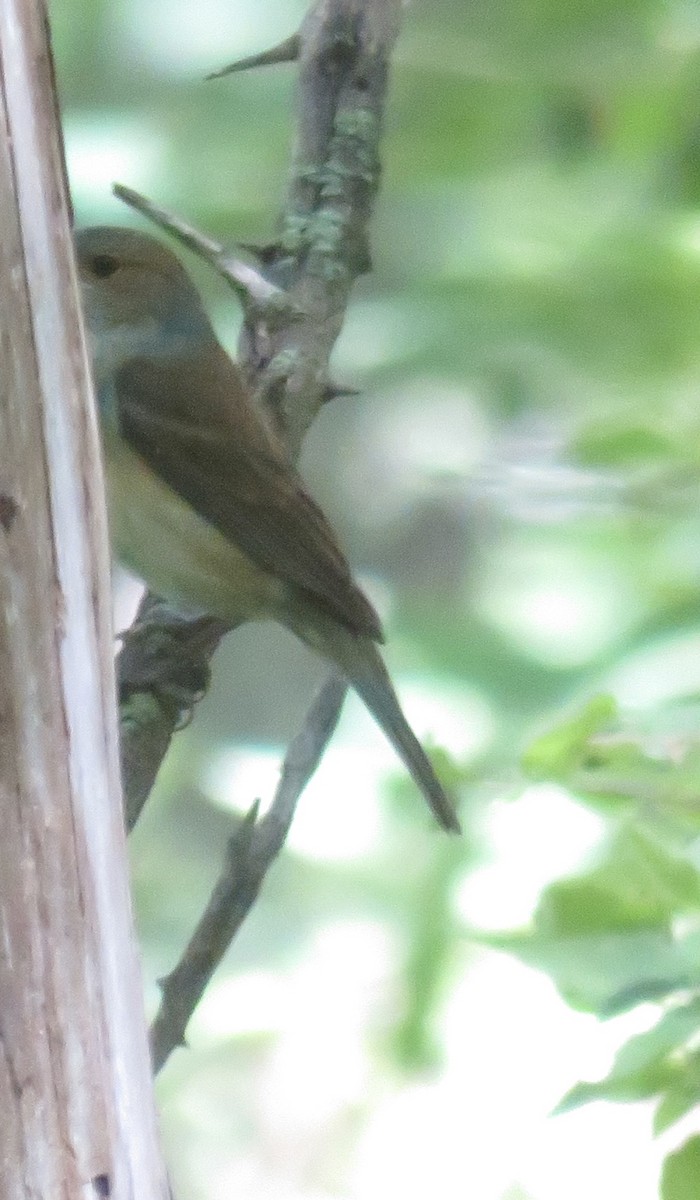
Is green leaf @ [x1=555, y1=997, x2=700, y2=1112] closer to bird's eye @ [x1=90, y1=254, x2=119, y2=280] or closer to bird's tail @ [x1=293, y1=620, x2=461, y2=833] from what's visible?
bird's tail @ [x1=293, y1=620, x2=461, y2=833]

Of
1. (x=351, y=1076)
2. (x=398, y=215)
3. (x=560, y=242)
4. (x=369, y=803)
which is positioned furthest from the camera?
(x=398, y=215)

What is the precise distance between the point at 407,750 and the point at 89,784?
4.54 ft

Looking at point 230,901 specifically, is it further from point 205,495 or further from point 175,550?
point 205,495

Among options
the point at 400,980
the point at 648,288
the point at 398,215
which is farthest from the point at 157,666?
the point at 398,215

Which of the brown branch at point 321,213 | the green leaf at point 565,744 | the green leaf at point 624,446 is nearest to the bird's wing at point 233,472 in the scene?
the brown branch at point 321,213

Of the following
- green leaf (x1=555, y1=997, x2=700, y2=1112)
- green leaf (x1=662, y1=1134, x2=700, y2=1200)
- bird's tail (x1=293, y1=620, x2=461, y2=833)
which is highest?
green leaf (x1=555, y1=997, x2=700, y2=1112)

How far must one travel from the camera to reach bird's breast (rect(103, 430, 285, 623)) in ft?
10.6

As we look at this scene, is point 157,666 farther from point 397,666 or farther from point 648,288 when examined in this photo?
point 648,288

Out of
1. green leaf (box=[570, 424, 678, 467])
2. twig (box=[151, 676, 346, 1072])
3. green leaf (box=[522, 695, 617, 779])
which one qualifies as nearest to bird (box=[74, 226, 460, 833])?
green leaf (box=[570, 424, 678, 467])

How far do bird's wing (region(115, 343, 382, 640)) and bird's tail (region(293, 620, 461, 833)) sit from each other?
34mm

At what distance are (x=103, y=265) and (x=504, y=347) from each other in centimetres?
82

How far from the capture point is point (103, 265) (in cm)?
354

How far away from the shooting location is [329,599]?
3.16 metres

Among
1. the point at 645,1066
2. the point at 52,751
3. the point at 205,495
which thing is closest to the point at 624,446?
the point at 205,495
